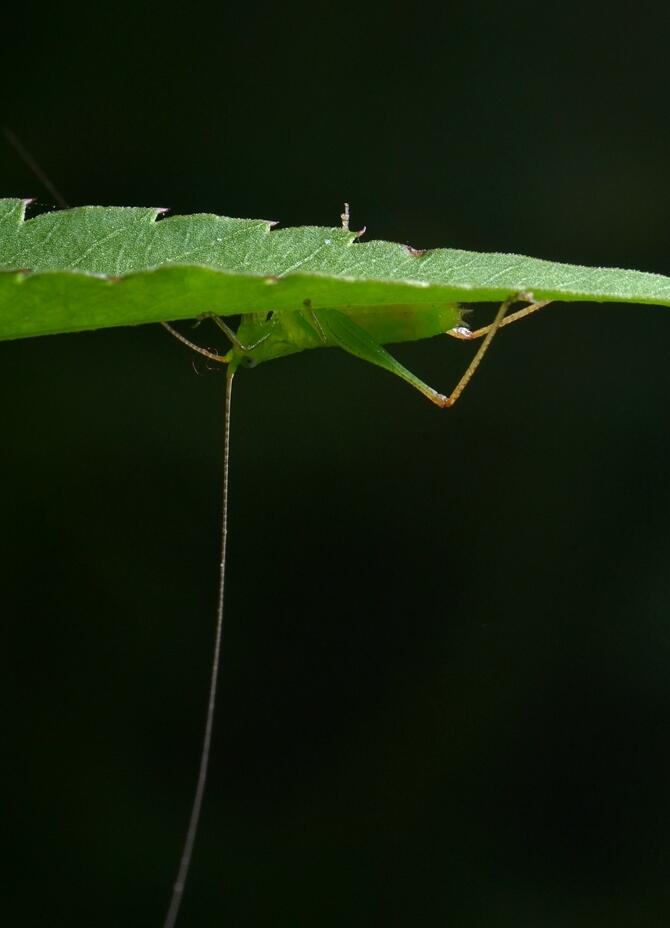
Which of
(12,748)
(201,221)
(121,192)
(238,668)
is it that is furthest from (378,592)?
(201,221)

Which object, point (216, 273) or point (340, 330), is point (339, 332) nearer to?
point (340, 330)

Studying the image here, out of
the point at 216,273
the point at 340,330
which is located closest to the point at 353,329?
the point at 340,330

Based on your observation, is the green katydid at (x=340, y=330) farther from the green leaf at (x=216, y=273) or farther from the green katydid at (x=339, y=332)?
the green leaf at (x=216, y=273)

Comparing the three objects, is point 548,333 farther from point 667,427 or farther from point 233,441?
point 233,441

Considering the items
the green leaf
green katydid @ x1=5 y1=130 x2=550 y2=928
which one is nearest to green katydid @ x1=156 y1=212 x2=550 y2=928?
green katydid @ x1=5 y1=130 x2=550 y2=928

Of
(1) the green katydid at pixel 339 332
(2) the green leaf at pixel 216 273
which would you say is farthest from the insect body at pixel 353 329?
(2) the green leaf at pixel 216 273

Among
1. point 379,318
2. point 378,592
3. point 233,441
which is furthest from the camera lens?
point 233,441

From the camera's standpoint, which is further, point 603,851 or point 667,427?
point 667,427

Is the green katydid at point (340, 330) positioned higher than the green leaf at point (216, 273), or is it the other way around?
the green katydid at point (340, 330)
